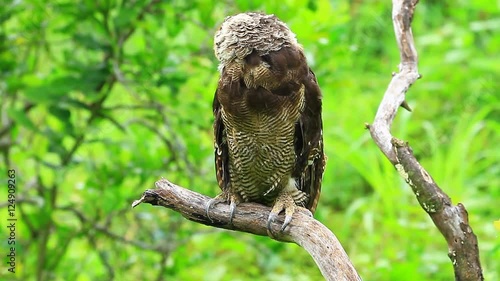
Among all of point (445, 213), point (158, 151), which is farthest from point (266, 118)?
point (158, 151)

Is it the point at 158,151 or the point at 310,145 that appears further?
the point at 158,151

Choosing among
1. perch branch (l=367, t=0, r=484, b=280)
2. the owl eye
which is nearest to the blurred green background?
perch branch (l=367, t=0, r=484, b=280)

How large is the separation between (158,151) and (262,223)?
1490mm

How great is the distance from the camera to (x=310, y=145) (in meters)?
3.15

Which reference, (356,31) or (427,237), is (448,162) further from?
(356,31)

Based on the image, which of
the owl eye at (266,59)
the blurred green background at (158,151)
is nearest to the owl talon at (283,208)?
the owl eye at (266,59)

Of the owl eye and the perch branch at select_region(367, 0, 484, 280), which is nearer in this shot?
the perch branch at select_region(367, 0, 484, 280)

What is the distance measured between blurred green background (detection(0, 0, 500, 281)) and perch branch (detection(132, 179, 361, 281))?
0.84 m

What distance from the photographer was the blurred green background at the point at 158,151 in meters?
3.82

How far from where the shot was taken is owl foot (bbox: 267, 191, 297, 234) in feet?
9.39

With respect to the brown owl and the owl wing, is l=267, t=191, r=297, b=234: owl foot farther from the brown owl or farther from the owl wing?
the owl wing

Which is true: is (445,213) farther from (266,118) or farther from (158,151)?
(158,151)

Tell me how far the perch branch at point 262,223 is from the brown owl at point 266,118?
0.05m

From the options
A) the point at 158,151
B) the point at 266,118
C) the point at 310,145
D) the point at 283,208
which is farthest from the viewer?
the point at 158,151
